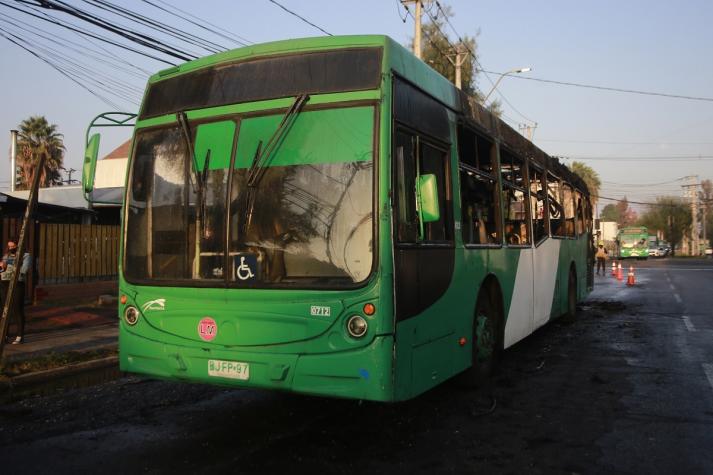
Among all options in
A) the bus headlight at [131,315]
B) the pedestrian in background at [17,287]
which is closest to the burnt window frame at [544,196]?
the bus headlight at [131,315]

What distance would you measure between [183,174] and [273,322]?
1.53m

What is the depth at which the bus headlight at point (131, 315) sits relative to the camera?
553cm

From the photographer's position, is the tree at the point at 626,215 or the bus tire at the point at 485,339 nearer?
the bus tire at the point at 485,339

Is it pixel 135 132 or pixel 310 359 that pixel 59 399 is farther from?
pixel 310 359

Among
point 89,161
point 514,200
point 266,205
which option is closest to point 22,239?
point 89,161

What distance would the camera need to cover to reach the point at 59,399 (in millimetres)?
7156

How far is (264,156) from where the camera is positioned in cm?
501

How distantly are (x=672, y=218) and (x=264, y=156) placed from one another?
9924cm

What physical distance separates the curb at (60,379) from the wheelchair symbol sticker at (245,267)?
414cm

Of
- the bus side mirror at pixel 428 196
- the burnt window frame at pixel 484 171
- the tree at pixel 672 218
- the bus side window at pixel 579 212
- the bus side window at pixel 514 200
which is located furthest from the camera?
the tree at pixel 672 218

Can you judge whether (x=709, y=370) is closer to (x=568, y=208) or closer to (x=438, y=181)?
(x=438, y=181)

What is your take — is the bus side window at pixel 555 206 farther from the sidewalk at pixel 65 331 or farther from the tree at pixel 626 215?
the tree at pixel 626 215

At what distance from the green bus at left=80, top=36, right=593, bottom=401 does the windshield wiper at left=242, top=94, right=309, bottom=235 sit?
0.01 m

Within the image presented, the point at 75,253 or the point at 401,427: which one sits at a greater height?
the point at 75,253
